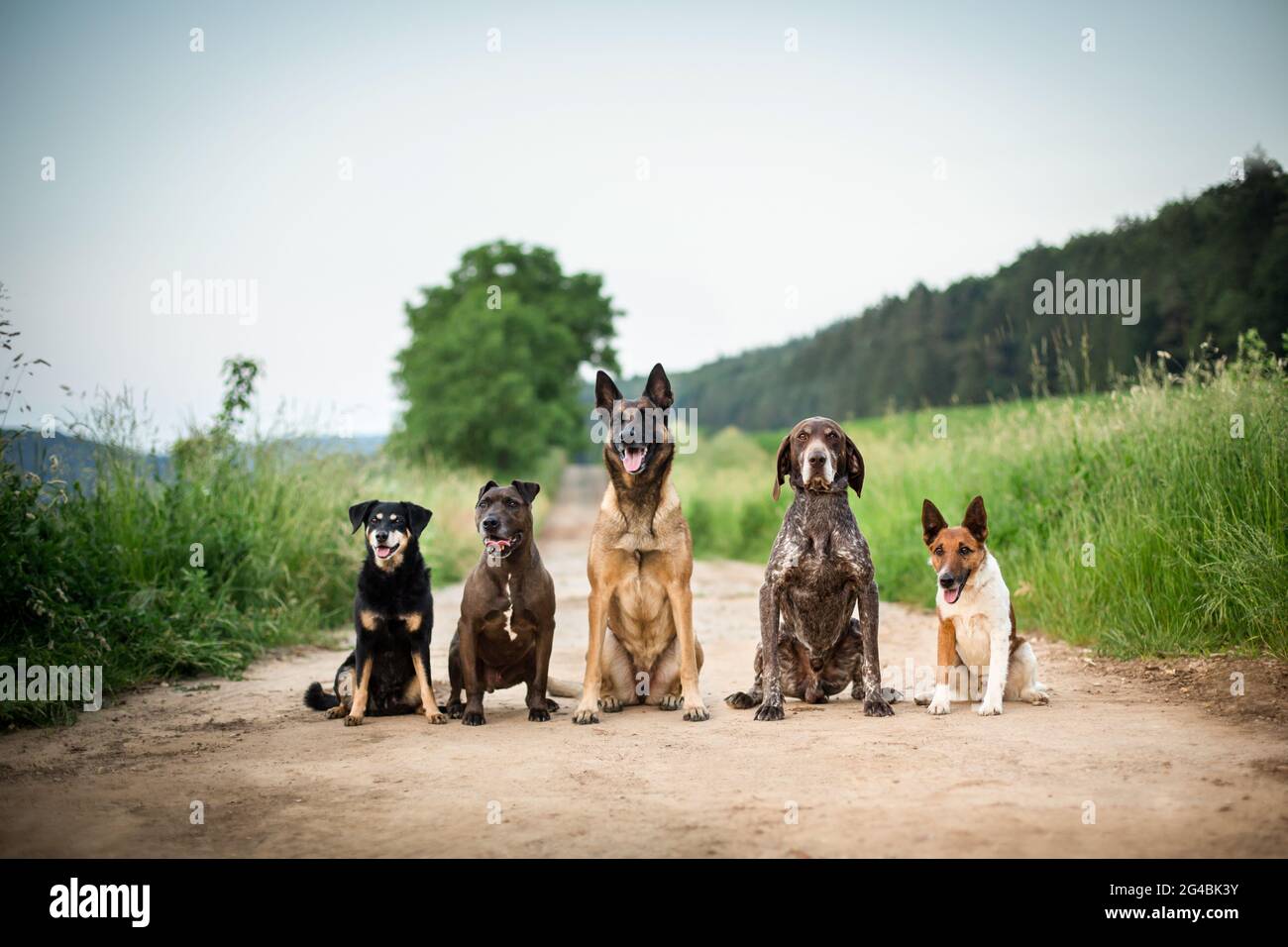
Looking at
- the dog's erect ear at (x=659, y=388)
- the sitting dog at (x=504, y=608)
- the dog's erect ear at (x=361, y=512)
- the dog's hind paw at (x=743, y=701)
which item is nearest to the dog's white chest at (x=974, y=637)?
the dog's hind paw at (x=743, y=701)

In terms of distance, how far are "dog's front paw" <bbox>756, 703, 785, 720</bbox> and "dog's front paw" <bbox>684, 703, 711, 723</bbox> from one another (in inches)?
14.0

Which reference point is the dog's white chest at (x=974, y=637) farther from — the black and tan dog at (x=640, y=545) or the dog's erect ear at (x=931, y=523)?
the black and tan dog at (x=640, y=545)

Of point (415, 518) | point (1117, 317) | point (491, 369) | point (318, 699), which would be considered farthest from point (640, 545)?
point (491, 369)

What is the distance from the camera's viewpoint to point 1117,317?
18297 mm

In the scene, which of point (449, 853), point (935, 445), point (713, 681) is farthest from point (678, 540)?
point (935, 445)

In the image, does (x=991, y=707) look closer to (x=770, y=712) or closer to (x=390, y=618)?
(x=770, y=712)

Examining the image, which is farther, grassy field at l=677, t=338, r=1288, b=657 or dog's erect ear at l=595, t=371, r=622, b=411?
grassy field at l=677, t=338, r=1288, b=657

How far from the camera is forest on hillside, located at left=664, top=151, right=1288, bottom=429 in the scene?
50.4ft

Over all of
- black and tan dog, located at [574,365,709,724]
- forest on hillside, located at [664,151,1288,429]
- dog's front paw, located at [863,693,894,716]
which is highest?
forest on hillside, located at [664,151,1288,429]

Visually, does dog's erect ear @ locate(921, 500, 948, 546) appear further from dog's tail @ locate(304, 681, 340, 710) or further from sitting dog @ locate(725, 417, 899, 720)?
dog's tail @ locate(304, 681, 340, 710)

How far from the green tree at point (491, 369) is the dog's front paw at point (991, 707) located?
29.0 metres

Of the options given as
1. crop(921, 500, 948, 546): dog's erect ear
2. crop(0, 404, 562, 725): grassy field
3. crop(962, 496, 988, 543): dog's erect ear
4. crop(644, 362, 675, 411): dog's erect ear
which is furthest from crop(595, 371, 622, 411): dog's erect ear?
crop(0, 404, 562, 725): grassy field

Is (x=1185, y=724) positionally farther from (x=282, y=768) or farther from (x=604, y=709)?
(x=282, y=768)

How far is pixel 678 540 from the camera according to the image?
688 cm
